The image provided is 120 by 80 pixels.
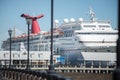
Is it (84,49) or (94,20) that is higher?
(94,20)

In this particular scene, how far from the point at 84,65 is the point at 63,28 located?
16.7 m

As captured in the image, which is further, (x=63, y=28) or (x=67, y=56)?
(x=63, y=28)

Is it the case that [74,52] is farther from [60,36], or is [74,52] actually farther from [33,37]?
[33,37]

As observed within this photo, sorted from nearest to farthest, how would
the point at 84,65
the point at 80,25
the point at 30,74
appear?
the point at 30,74, the point at 84,65, the point at 80,25

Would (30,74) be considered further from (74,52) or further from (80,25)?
(80,25)

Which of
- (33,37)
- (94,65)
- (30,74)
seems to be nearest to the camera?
(30,74)

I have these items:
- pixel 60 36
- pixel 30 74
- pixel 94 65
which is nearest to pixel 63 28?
pixel 60 36

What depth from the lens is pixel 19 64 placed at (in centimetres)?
7631

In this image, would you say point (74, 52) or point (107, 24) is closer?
point (74, 52)

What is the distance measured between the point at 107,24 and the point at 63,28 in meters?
9.26

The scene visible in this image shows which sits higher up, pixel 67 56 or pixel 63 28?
pixel 63 28

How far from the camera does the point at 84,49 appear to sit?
76.1 meters

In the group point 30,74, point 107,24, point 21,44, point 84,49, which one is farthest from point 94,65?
point 30,74

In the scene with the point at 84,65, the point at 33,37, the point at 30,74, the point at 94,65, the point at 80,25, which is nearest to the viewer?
the point at 30,74
